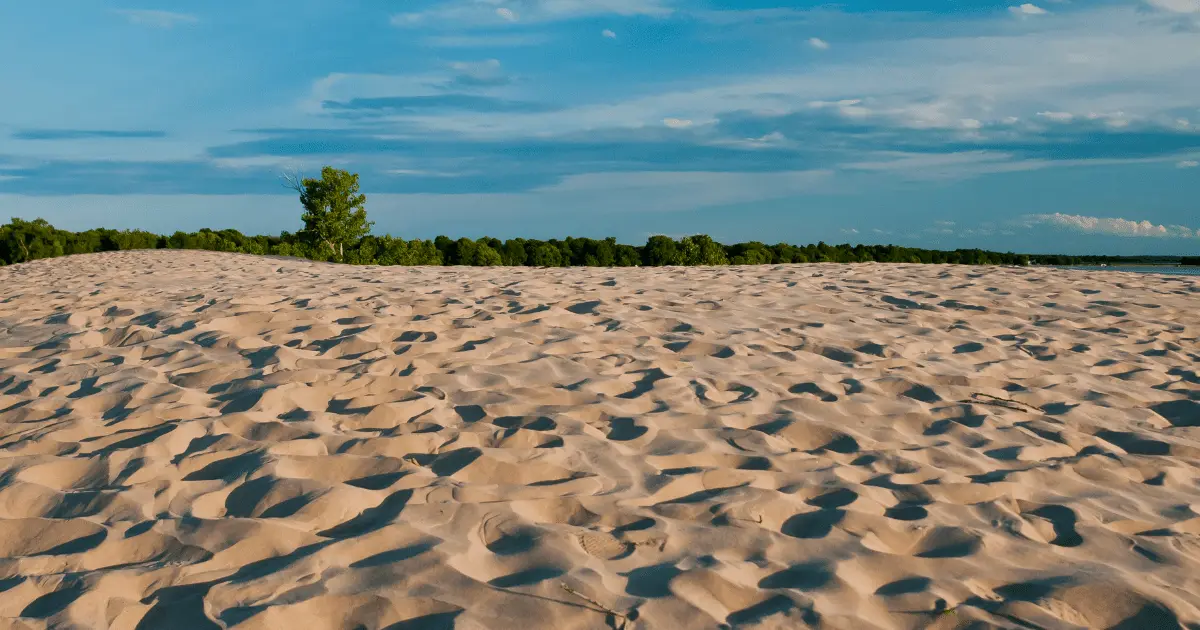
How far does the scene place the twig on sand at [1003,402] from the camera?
5.03m

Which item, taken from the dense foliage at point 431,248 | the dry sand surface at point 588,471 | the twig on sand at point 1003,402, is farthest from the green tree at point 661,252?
the twig on sand at point 1003,402

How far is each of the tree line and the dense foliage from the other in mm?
30

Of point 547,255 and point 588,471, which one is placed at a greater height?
point 547,255

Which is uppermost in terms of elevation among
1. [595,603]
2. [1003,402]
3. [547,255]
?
[547,255]

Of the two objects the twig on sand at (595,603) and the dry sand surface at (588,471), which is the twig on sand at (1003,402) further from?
the twig on sand at (595,603)

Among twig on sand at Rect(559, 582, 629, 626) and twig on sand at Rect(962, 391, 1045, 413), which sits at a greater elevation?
twig on sand at Rect(962, 391, 1045, 413)

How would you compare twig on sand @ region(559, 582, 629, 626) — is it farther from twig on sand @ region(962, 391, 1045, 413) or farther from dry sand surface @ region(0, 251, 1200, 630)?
twig on sand @ region(962, 391, 1045, 413)

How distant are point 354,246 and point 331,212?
1.84 metres

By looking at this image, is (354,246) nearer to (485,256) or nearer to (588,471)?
(485,256)

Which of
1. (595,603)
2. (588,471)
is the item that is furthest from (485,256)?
(595,603)

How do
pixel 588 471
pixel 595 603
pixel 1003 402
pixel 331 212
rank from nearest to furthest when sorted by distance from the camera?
pixel 595 603
pixel 588 471
pixel 1003 402
pixel 331 212

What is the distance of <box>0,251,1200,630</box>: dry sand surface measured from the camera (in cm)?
272

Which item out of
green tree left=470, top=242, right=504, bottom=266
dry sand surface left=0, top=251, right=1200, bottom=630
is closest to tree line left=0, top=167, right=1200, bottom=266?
green tree left=470, top=242, right=504, bottom=266

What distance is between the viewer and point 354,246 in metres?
29.6
